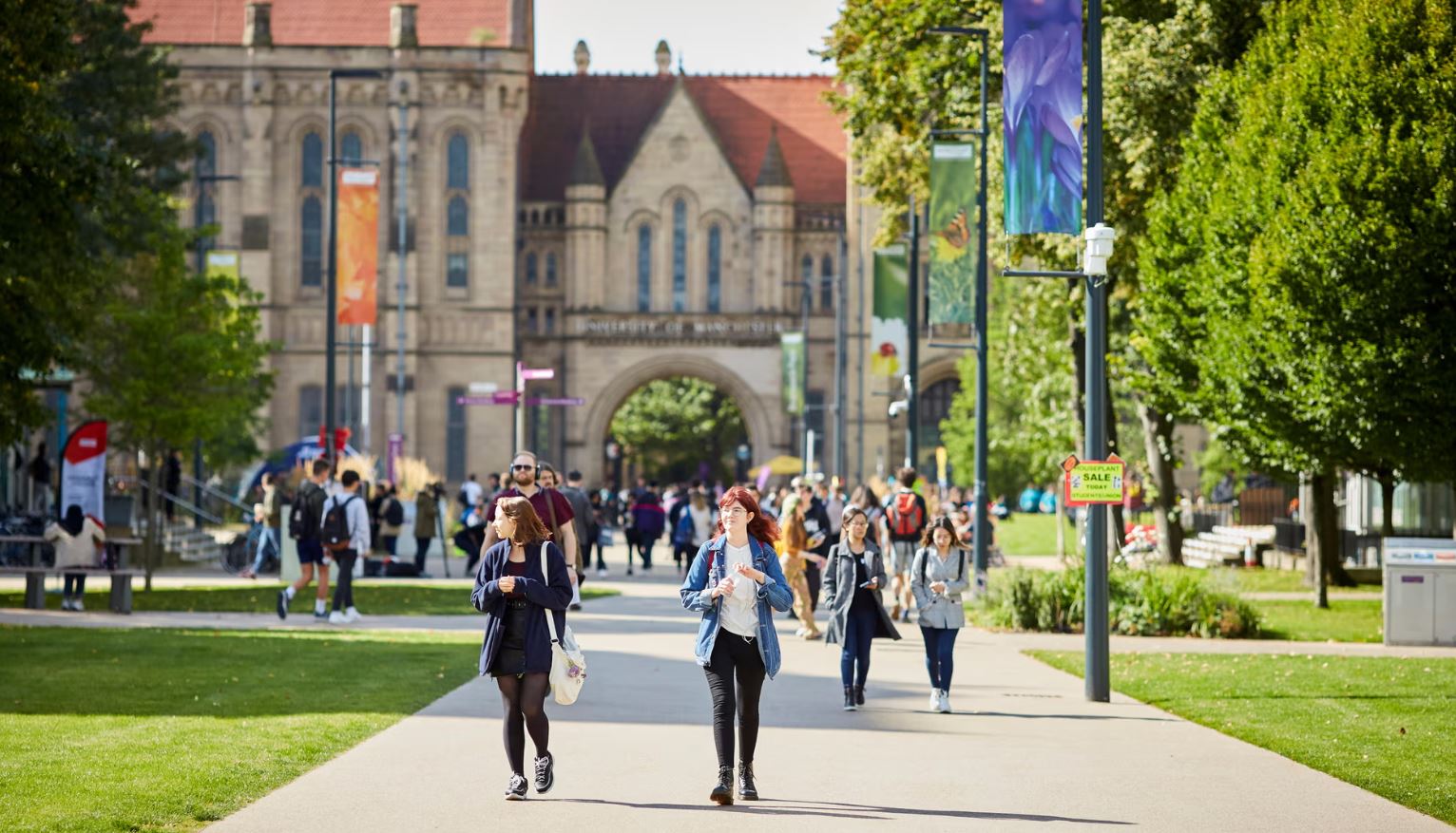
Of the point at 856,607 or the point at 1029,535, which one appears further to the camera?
the point at 1029,535

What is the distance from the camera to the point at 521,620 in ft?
35.6

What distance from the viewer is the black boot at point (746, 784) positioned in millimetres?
10656

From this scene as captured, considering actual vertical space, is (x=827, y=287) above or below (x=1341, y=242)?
above

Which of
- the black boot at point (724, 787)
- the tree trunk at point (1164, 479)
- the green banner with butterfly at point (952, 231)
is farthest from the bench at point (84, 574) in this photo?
the tree trunk at point (1164, 479)

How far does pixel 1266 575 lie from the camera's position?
38.6m

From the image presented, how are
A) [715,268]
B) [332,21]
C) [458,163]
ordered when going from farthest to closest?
[715,268], [332,21], [458,163]

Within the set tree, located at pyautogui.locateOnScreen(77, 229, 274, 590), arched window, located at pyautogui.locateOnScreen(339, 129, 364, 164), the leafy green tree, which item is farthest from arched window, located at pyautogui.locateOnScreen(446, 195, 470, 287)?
tree, located at pyautogui.locateOnScreen(77, 229, 274, 590)

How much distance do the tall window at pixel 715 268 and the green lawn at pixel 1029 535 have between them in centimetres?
1471

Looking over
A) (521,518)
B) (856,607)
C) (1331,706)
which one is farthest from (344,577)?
(521,518)

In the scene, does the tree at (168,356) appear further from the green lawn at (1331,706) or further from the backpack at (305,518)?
the green lawn at (1331,706)

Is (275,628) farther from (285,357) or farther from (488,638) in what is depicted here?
(285,357)

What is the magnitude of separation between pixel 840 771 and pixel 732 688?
4.17 ft

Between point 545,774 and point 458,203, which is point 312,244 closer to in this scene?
point 458,203

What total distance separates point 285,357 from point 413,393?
17.7 feet
